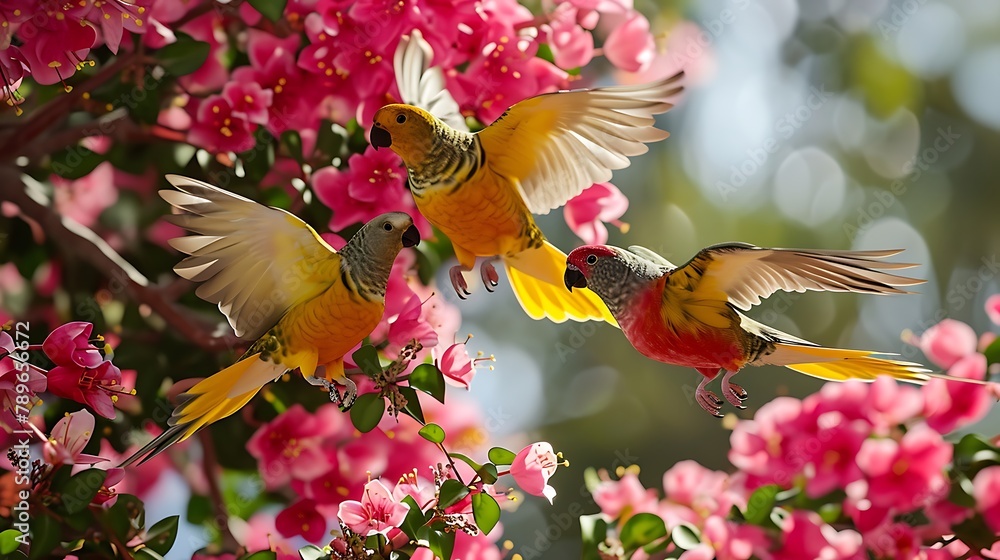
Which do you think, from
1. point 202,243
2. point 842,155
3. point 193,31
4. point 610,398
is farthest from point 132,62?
point 842,155

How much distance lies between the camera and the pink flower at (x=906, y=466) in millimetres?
853

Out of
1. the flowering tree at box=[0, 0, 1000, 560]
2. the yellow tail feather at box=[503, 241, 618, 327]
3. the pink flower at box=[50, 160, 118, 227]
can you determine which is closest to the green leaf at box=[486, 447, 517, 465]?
the flowering tree at box=[0, 0, 1000, 560]

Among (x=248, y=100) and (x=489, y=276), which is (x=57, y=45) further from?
(x=489, y=276)

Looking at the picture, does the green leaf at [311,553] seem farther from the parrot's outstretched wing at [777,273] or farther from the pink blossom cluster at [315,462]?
the parrot's outstretched wing at [777,273]

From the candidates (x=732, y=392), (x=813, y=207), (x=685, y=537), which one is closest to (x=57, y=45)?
(x=732, y=392)

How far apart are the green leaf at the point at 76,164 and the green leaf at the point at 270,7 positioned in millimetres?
220

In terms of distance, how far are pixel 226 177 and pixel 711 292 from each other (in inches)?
19.9

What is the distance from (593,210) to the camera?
817 millimetres

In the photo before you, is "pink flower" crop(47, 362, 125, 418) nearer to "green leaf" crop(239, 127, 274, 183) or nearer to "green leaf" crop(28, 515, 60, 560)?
"green leaf" crop(28, 515, 60, 560)

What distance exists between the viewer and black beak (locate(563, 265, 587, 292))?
62cm

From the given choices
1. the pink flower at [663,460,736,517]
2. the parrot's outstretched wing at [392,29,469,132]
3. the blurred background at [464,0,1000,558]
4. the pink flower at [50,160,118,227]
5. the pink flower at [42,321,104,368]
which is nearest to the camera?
the pink flower at [42,321,104,368]

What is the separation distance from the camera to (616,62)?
87cm

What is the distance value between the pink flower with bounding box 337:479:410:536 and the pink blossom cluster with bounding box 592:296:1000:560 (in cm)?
31

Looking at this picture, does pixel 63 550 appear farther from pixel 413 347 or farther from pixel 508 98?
pixel 508 98
